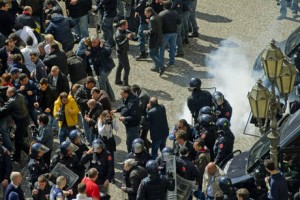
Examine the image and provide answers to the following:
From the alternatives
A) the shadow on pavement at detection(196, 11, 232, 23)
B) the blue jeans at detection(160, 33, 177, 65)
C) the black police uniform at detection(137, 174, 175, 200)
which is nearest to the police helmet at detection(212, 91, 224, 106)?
the black police uniform at detection(137, 174, 175, 200)

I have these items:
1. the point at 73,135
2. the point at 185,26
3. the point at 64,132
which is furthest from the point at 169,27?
the point at 73,135

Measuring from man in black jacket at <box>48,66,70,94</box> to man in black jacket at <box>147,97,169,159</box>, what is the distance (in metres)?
2.20

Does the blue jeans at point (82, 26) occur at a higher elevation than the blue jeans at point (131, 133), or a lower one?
higher

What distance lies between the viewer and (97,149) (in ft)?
58.3

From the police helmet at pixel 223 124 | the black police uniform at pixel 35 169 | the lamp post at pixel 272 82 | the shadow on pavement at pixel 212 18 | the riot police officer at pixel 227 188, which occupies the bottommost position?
the black police uniform at pixel 35 169

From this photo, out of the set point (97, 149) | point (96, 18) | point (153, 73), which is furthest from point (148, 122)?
point (96, 18)

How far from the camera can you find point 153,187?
1677 centimetres

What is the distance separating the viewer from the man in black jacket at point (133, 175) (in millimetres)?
17297

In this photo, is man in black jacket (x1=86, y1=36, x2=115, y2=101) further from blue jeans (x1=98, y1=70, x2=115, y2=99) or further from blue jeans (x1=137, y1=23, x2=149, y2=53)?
blue jeans (x1=137, y1=23, x2=149, y2=53)

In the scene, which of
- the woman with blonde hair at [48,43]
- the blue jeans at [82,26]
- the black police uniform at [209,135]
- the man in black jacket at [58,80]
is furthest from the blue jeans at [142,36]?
the black police uniform at [209,135]

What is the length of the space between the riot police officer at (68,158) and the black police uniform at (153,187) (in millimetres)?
1542

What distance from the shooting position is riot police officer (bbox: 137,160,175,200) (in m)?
16.7

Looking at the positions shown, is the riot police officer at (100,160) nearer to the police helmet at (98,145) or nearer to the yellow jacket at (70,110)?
the police helmet at (98,145)

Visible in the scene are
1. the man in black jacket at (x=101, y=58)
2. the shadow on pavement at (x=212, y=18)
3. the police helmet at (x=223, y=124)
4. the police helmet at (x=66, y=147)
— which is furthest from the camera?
the shadow on pavement at (x=212, y=18)
